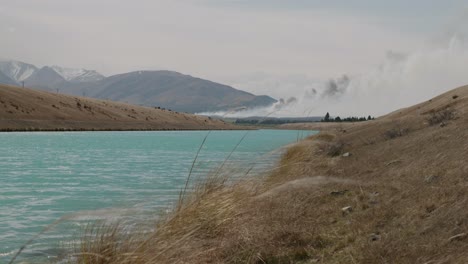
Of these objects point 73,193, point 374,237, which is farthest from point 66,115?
point 374,237

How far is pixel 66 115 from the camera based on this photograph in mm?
125125

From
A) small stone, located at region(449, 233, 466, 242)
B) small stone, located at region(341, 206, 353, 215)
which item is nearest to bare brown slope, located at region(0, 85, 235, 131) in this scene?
small stone, located at region(341, 206, 353, 215)

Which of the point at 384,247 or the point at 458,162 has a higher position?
the point at 458,162

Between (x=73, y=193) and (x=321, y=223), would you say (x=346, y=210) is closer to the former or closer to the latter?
(x=321, y=223)

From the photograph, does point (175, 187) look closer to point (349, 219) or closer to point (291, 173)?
point (291, 173)

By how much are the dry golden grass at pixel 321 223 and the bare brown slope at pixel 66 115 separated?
302ft

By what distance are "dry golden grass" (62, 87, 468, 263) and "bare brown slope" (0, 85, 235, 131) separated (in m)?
92.2

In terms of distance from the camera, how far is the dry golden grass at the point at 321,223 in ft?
21.6

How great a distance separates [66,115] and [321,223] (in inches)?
4856

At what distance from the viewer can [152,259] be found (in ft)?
18.6

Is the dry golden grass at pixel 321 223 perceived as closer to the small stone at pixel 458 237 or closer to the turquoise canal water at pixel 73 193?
the small stone at pixel 458 237

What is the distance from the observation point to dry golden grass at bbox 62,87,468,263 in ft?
21.6

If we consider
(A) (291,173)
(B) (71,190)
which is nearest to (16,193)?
(B) (71,190)

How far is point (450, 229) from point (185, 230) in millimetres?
3904
